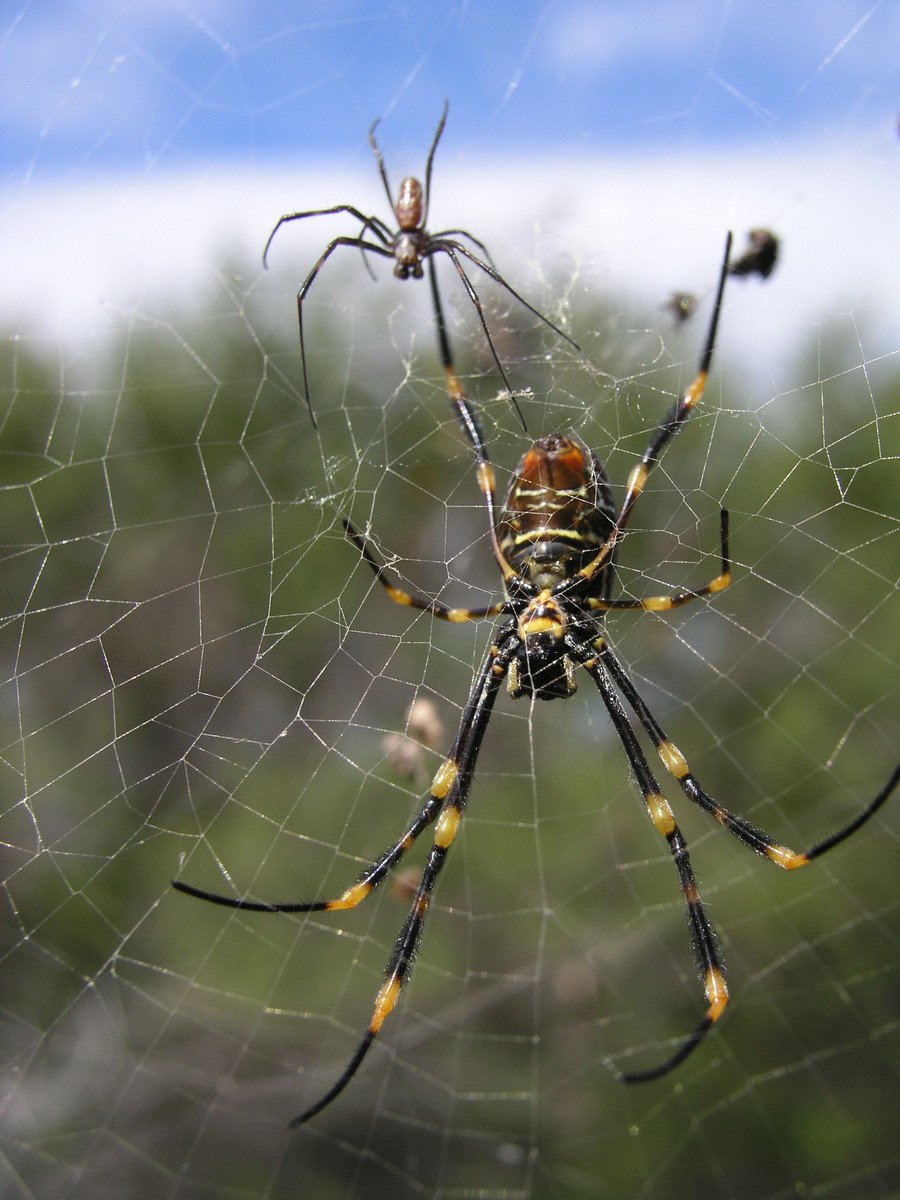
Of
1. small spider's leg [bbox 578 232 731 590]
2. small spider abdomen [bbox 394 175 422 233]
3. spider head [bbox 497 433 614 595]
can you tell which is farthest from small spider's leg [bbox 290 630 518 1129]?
small spider abdomen [bbox 394 175 422 233]

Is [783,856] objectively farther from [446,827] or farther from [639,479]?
[639,479]

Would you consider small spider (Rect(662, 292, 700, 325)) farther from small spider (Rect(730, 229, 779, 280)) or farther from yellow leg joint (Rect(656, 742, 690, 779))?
yellow leg joint (Rect(656, 742, 690, 779))

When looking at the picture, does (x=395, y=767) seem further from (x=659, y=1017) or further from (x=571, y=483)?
(x=659, y=1017)

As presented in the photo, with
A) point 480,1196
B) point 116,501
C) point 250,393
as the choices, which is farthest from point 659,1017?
point 250,393

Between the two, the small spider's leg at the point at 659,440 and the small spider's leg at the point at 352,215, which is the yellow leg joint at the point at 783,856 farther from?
the small spider's leg at the point at 352,215

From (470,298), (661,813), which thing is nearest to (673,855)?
Result: (661,813)
